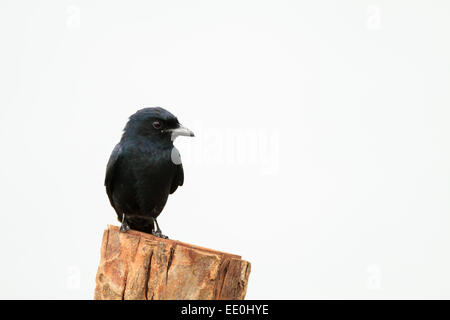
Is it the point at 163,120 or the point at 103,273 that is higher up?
the point at 163,120

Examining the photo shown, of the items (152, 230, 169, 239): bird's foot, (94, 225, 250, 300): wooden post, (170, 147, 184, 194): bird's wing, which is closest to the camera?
(94, 225, 250, 300): wooden post

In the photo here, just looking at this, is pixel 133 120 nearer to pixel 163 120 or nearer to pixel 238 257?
pixel 163 120

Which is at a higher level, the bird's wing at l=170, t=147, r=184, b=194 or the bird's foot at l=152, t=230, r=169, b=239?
the bird's wing at l=170, t=147, r=184, b=194

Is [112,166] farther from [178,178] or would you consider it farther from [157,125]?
[178,178]

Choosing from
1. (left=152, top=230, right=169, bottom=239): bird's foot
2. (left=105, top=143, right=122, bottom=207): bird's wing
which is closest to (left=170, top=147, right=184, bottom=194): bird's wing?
(left=105, top=143, right=122, bottom=207): bird's wing

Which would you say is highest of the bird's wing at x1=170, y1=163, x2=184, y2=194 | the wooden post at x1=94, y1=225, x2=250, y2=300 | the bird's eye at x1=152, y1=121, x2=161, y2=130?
the bird's eye at x1=152, y1=121, x2=161, y2=130

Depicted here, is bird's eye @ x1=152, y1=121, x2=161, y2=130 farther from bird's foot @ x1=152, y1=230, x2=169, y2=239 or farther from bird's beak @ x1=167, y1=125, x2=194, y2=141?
bird's foot @ x1=152, y1=230, x2=169, y2=239

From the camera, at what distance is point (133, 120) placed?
888cm

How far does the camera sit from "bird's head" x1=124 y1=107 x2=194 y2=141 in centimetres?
870

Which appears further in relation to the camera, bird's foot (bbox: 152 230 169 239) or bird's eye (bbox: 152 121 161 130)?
bird's eye (bbox: 152 121 161 130)
